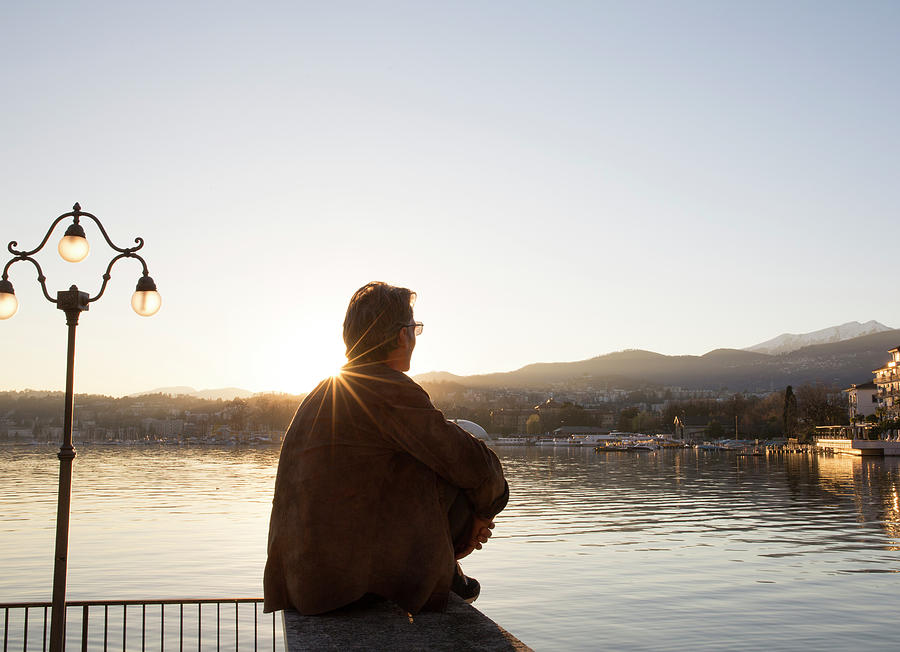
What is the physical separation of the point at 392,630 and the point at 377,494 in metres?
0.51

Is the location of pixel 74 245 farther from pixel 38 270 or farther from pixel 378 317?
pixel 378 317

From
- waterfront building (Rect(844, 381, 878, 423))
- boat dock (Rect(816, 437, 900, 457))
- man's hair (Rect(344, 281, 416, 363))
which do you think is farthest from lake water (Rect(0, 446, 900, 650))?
waterfront building (Rect(844, 381, 878, 423))

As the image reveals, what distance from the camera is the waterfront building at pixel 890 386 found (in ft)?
384

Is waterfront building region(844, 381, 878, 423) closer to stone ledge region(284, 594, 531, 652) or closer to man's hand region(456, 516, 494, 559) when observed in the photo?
man's hand region(456, 516, 494, 559)

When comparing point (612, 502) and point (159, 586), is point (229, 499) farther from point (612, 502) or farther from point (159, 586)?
point (159, 586)

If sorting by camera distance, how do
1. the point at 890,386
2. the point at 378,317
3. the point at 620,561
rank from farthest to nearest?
the point at 890,386
the point at 620,561
the point at 378,317

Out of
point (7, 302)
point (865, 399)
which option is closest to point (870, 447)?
point (865, 399)

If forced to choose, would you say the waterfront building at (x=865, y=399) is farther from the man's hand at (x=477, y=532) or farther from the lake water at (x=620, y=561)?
the man's hand at (x=477, y=532)

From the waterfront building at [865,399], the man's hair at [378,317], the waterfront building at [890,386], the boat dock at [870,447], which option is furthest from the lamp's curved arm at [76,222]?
the waterfront building at [865,399]

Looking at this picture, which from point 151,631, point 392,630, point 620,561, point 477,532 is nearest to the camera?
point 392,630

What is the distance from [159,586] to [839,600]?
17.8 metres

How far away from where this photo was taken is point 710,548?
3002 cm

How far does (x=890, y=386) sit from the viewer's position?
12331 centimetres

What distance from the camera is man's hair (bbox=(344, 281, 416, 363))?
356cm
